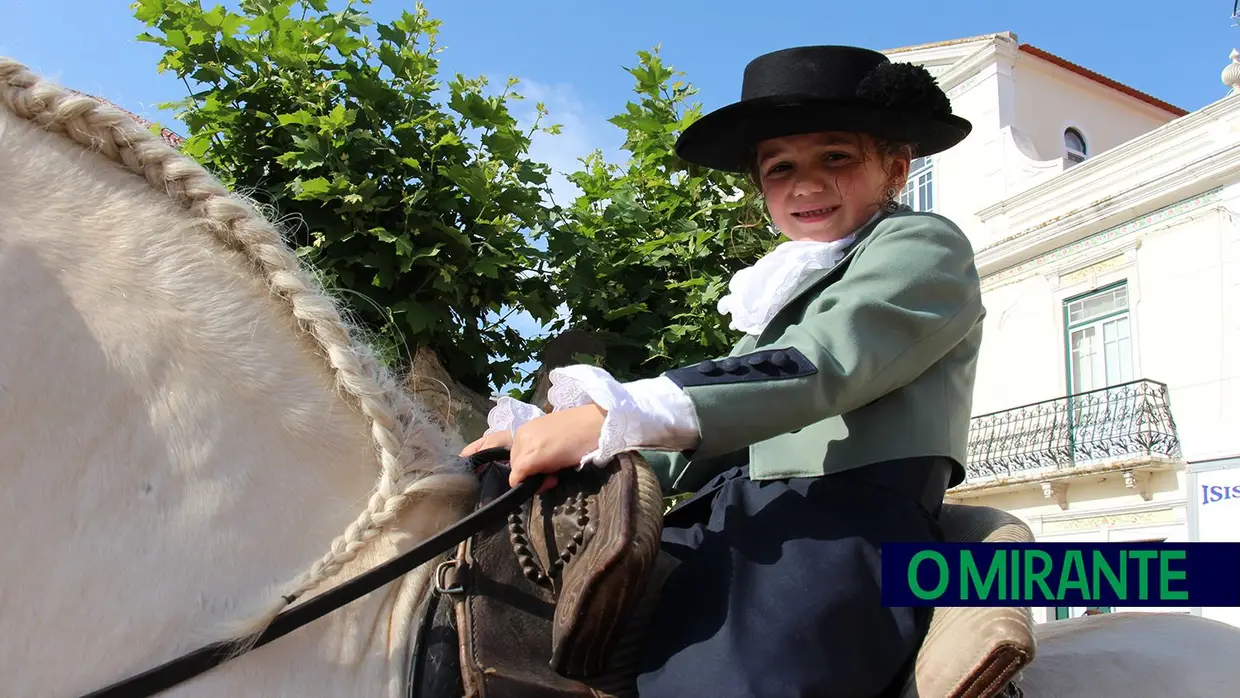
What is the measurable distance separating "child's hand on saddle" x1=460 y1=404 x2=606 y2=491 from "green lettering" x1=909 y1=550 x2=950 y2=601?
0.54m

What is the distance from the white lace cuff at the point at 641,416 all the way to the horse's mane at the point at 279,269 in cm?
32

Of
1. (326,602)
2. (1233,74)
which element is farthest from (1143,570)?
(1233,74)

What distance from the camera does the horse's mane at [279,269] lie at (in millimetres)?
1458

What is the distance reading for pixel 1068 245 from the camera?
1379cm

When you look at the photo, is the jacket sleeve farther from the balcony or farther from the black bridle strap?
the balcony

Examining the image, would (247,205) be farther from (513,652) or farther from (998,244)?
(998,244)

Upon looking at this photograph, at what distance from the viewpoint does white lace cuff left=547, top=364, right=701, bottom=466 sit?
1367 millimetres

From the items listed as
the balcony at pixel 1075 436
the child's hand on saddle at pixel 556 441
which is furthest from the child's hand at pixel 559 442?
the balcony at pixel 1075 436

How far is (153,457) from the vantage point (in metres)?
1.38

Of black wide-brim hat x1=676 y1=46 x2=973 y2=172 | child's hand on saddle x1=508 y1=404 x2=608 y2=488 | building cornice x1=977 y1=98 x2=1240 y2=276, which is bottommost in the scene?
child's hand on saddle x1=508 y1=404 x2=608 y2=488

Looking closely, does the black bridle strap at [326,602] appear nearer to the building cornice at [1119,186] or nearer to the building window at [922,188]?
the building cornice at [1119,186]

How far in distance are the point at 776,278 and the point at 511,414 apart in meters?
0.56

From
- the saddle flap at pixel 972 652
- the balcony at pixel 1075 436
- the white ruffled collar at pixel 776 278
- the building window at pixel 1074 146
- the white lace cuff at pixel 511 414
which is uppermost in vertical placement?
the building window at pixel 1074 146

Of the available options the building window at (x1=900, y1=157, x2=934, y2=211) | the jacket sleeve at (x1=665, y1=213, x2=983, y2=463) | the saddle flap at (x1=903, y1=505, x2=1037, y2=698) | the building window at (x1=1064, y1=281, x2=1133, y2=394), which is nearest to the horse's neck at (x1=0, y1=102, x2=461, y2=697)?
the jacket sleeve at (x1=665, y1=213, x2=983, y2=463)
